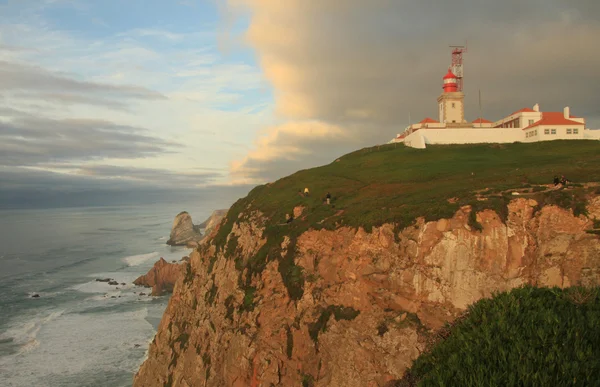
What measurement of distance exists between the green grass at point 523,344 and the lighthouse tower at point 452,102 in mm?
60682

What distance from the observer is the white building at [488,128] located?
58875mm

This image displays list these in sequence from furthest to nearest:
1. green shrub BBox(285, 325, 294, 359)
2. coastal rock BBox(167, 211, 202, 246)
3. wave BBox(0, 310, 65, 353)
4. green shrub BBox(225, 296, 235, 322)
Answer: coastal rock BBox(167, 211, 202, 246) < wave BBox(0, 310, 65, 353) < green shrub BBox(225, 296, 235, 322) < green shrub BBox(285, 325, 294, 359)

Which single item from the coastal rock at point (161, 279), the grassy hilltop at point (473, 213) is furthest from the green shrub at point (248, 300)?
the coastal rock at point (161, 279)

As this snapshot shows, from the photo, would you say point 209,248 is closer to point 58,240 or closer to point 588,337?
point 588,337

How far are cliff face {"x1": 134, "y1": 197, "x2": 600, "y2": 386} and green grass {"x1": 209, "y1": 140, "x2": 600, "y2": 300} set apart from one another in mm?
776

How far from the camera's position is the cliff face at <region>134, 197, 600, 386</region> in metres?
23.3

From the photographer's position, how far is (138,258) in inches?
4250

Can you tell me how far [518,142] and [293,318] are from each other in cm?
5073

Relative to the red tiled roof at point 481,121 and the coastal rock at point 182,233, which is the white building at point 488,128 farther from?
the coastal rock at point 182,233

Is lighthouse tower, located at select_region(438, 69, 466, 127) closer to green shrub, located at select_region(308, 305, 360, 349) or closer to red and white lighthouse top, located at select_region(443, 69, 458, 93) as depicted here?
red and white lighthouse top, located at select_region(443, 69, 458, 93)

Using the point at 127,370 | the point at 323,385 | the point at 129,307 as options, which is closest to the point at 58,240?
the point at 129,307

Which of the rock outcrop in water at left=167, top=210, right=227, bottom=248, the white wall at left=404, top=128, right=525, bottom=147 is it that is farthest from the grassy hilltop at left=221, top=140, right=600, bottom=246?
the rock outcrop in water at left=167, top=210, right=227, bottom=248

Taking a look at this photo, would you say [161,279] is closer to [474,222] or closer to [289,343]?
[289,343]

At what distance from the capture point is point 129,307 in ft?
208
